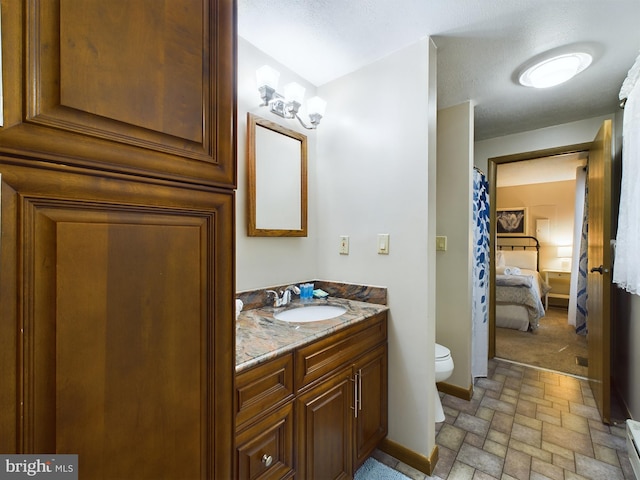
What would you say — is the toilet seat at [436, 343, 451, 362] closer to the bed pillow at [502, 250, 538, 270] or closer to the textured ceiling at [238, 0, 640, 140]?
the textured ceiling at [238, 0, 640, 140]

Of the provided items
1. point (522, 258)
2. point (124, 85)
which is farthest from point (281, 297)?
point (522, 258)

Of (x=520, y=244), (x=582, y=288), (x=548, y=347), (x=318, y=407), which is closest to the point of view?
(x=318, y=407)

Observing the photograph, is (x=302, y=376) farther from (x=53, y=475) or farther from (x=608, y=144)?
(x=608, y=144)

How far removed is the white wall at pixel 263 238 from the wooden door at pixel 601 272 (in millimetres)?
1974

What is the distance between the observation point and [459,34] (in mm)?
1522

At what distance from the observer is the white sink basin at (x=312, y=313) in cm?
162

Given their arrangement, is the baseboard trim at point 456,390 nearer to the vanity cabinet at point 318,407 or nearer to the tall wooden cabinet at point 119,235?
the vanity cabinet at point 318,407

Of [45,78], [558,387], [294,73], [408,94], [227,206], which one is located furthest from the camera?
[558,387]

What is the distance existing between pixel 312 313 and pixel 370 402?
1.83ft

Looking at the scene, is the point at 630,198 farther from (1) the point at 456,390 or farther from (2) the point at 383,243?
(1) the point at 456,390

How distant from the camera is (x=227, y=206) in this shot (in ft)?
2.43

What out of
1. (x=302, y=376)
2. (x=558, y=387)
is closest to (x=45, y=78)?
(x=302, y=376)

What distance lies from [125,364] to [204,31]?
758mm

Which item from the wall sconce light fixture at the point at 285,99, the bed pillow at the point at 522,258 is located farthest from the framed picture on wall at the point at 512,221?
the wall sconce light fixture at the point at 285,99
